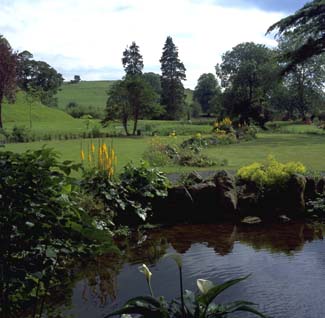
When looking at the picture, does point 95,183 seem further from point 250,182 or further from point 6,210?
point 6,210

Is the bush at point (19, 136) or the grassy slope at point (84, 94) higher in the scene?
the grassy slope at point (84, 94)

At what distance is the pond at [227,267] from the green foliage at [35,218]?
238 centimetres

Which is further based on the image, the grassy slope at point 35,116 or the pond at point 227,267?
the grassy slope at point 35,116

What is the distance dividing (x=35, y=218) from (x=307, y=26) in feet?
96.7

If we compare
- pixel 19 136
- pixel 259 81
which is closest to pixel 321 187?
pixel 19 136

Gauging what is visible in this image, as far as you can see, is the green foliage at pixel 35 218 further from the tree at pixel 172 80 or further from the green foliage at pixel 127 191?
the tree at pixel 172 80

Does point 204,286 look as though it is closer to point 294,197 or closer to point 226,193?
point 226,193

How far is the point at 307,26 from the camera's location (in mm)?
29750

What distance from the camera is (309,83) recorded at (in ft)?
199

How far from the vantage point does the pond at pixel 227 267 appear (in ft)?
18.4

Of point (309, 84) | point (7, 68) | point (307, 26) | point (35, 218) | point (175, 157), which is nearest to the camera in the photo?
point (35, 218)

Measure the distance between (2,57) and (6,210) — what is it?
133ft

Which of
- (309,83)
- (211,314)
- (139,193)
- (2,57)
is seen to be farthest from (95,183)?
(309,83)

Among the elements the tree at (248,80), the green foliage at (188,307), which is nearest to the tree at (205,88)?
the tree at (248,80)
